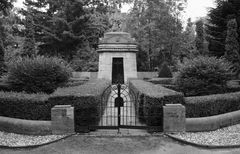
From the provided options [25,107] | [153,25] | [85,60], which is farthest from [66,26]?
[25,107]

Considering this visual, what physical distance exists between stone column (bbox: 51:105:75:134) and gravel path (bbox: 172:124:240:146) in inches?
118

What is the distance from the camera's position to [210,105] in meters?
7.40

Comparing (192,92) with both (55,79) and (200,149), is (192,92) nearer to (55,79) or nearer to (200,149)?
(200,149)

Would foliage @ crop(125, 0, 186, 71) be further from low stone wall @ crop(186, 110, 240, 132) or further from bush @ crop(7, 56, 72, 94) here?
low stone wall @ crop(186, 110, 240, 132)

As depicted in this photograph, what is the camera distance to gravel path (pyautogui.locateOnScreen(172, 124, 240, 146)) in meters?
5.88

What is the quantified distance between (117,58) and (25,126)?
1410cm

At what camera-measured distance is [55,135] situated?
6445 mm

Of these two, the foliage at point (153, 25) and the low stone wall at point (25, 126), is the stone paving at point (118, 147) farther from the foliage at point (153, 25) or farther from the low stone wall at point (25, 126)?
the foliage at point (153, 25)

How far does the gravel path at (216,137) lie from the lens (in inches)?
231

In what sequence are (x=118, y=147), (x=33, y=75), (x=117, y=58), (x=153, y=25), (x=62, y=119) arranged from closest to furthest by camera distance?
(x=118, y=147) → (x=62, y=119) → (x=33, y=75) → (x=117, y=58) → (x=153, y=25)

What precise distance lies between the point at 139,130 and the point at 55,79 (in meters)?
5.65

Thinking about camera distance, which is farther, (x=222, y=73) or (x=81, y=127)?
(x=222, y=73)

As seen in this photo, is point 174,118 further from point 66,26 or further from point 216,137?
point 66,26

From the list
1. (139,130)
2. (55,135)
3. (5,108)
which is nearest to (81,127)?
(55,135)
